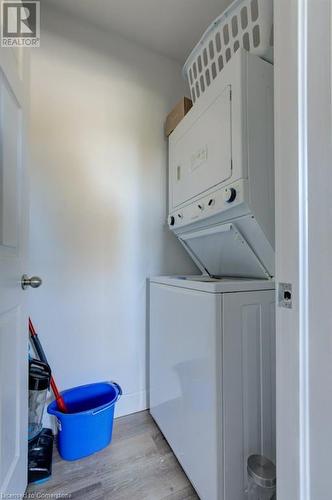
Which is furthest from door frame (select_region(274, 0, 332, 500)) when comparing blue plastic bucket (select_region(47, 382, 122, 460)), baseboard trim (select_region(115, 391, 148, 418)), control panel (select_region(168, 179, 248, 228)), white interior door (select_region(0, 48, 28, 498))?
baseboard trim (select_region(115, 391, 148, 418))

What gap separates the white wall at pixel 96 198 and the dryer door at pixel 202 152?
0.28 m

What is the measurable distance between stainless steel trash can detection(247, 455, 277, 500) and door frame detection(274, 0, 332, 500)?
1.43 feet

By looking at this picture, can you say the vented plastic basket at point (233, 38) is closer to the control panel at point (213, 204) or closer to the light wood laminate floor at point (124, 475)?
the control panel at point (213, 204)

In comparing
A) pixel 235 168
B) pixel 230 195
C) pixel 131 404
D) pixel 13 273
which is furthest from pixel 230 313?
pixel 131 404

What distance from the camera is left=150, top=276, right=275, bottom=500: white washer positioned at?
3.26ft

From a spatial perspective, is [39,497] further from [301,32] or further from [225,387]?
[301,32]

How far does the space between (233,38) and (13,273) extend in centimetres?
153

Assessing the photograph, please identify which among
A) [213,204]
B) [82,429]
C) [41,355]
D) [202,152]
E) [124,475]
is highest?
[202,152]

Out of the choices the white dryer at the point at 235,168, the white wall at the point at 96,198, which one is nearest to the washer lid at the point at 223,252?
the white dryer at the point at 235,168

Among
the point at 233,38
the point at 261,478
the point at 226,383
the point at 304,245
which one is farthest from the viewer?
the point at 233,38

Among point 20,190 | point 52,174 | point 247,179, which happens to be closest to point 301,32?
point 247,179

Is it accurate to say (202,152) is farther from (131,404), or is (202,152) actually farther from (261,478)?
(131,404)

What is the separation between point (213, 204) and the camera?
4.20ft

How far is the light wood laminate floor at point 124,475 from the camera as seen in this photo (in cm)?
116
